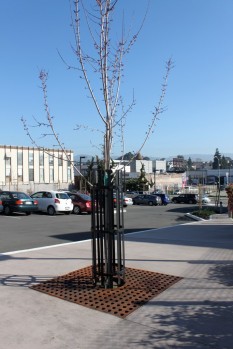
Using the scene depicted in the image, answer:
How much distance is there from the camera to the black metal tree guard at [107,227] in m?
6.15

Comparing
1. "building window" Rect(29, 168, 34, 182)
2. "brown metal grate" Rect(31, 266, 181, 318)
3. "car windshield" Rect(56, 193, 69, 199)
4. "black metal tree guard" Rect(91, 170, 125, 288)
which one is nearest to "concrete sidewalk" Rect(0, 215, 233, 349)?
"brown metal grate" Rect(31, 266, 181, 318)

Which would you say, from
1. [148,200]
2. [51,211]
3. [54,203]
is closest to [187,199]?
[148,200]

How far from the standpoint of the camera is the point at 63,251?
9.36 metres

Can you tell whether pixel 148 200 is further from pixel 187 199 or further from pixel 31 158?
pixel 31 158

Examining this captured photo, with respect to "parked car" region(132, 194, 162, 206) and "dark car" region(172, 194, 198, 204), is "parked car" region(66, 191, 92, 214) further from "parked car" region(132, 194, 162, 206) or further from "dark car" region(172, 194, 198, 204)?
"dark car" region(172, 194, 198, 204)

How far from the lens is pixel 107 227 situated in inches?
243

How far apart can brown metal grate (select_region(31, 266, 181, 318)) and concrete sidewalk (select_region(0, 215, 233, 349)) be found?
0.16 metres

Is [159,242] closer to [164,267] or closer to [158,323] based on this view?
[164,267]

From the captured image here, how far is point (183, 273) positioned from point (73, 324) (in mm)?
2970

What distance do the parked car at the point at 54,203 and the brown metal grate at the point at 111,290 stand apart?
52.3ft

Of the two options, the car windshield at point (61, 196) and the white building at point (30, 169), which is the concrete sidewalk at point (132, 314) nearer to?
the car windshield at point (61, 196)

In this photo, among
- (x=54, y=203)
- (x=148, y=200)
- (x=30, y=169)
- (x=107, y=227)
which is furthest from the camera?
(x=30, y=169)

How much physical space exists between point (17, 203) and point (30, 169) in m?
52.8

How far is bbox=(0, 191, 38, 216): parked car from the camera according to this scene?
2153 centimetres
